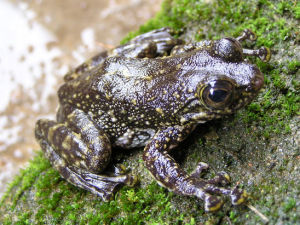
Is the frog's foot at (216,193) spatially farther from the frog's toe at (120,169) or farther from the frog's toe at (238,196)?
the frog's toe at (120,169)

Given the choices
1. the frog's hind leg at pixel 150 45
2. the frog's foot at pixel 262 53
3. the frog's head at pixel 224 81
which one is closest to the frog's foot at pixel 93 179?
the frog's head at pixel 224 81

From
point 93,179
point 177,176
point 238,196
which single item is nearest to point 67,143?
point 93,179

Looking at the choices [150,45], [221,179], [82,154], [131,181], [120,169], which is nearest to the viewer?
[221,179]

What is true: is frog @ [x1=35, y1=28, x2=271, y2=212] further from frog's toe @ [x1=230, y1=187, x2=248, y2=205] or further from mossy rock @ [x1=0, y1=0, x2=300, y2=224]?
mossy rock @ [x1=0, y1=0, x2=300, y2=224]

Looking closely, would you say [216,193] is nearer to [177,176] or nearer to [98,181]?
[177,176]

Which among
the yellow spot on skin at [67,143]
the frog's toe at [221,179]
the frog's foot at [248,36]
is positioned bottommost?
the frog's toe at [221,179]

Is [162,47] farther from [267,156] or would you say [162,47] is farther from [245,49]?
[267,156]
